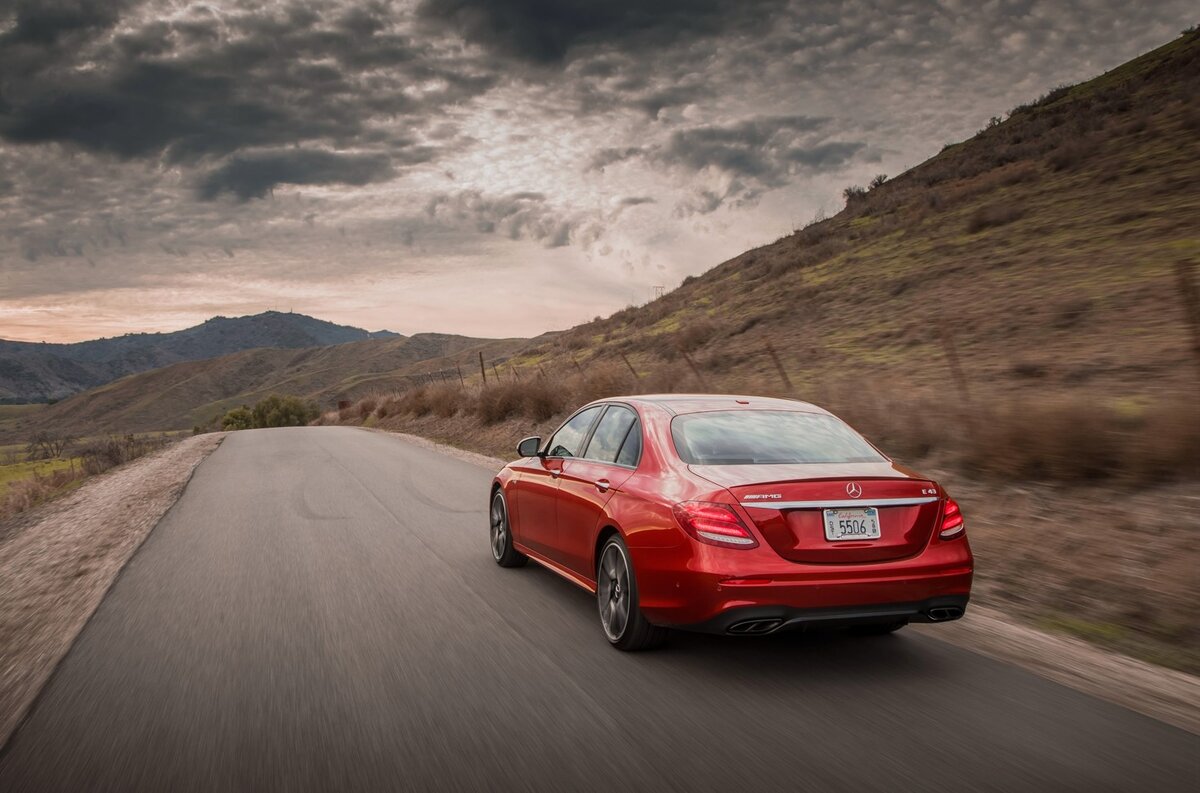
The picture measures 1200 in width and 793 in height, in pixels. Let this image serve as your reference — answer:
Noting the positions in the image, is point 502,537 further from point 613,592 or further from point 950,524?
point 950,524

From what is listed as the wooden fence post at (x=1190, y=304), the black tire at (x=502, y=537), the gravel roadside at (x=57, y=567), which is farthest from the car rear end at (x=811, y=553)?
the wooden fence post at (x=1190, y=304)

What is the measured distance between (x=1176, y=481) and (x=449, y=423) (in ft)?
72.0

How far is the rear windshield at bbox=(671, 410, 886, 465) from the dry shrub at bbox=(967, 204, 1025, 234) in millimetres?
21669

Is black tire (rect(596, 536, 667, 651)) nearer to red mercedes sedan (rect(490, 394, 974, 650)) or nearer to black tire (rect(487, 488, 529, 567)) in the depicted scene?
red mercedes sedan (rect(490, 394, 974, 650))

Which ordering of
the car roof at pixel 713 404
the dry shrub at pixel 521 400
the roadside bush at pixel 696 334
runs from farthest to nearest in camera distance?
the roadside bush at pixel 696 334 → the dry shrub at pixel 521 400 → the car roof at pixel 713 404

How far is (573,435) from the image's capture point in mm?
6633

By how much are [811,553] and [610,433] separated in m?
1.97

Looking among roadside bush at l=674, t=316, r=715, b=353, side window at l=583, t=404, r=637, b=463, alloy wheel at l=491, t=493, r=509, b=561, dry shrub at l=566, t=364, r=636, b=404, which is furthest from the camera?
roadside bush at l=674, t=316, r=715, b=353

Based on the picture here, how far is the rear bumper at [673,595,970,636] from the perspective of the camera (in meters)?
4.23

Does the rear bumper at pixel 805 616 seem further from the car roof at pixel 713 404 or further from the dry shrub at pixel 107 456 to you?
the dry shrub at pixel 107 456

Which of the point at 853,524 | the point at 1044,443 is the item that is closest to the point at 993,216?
the point at 1044,443

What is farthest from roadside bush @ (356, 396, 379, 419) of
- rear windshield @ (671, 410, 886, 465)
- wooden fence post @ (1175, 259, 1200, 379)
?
rear windshield @ (671, 410, 886, 465)

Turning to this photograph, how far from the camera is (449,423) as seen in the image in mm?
26891

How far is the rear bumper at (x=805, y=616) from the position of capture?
13.9 ft
